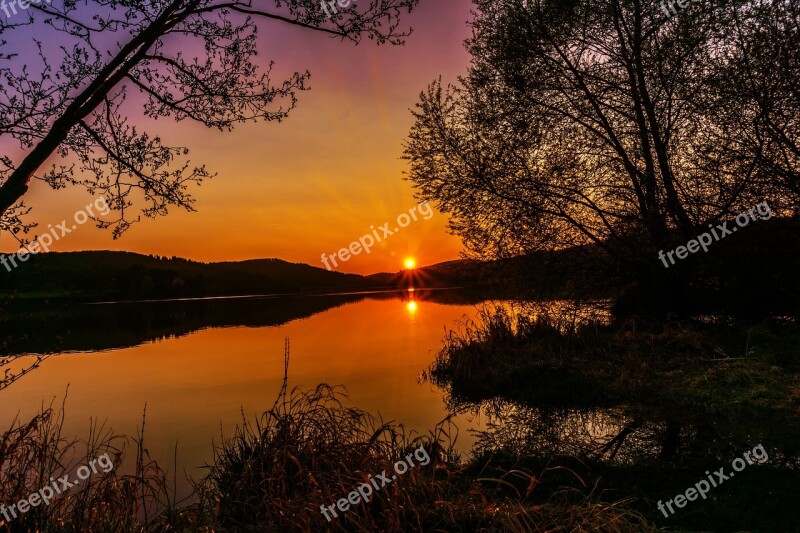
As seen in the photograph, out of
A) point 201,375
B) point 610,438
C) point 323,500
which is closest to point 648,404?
point 610,438

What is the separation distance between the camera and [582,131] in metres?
14.8

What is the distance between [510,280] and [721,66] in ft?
25.4

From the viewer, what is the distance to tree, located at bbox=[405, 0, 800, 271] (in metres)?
13.6

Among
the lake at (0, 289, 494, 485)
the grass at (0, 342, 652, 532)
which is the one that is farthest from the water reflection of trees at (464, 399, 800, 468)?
the grass at (0, 342, 652, 532)

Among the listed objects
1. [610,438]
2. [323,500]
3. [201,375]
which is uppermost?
[323,500]

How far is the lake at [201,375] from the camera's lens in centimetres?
1120

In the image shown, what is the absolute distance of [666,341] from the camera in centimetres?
1317

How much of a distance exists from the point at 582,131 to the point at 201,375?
1520 cm

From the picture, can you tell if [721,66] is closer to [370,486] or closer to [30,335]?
[370,486]

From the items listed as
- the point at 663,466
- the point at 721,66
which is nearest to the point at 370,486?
the point at 663,466

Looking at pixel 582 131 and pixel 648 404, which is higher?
pixel 582 131

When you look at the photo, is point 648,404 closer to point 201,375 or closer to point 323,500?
point 323,500

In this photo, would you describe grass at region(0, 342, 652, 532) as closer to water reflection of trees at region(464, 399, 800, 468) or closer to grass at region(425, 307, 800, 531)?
grass at region(425, 307, 800, 531)

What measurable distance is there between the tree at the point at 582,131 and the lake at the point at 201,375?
5957 mm
